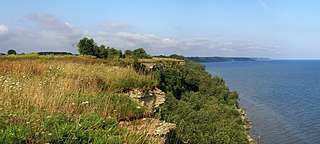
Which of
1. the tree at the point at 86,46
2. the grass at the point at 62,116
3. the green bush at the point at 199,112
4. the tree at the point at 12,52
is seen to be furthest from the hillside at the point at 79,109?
the tree at the point at 86,46

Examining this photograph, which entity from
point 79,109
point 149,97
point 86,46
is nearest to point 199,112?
point 86,46

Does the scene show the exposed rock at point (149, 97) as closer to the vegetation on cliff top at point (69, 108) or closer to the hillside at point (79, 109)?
the hillside at point (79, 109)

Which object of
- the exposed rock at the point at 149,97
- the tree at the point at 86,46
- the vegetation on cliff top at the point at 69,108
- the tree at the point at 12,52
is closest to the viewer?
the vegetation on cliff top at the point at 69,108

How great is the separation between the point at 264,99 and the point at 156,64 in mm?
38990

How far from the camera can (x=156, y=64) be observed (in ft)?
133

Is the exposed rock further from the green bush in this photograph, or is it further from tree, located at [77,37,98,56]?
tree, located at [77,37,98,56]

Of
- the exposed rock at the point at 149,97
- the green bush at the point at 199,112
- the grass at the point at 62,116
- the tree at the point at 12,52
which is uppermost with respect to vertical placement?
the tree at the point at 12,52

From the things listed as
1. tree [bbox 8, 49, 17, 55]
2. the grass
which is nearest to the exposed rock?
the grass

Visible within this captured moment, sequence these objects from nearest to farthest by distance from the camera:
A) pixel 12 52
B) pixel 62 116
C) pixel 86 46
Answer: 1. pixel 62 116
2. pixel 12 52
3. pixel 86 46

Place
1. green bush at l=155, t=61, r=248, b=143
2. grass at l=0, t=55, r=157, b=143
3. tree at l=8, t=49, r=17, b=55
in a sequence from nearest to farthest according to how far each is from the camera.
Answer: grass at l=0, t=55, r=157, b=143
green bush at l=155, t=61, r=248, b=143
tree at l=8, t=49, r=17, b=55

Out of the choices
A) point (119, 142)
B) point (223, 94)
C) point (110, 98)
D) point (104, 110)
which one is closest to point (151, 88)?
point (110, 98)

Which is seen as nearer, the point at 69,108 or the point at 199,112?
the point at 69,108

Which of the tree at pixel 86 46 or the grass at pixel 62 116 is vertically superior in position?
the tree at pixel 86 46

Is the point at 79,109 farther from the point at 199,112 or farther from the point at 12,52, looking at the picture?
the point at 12,52
